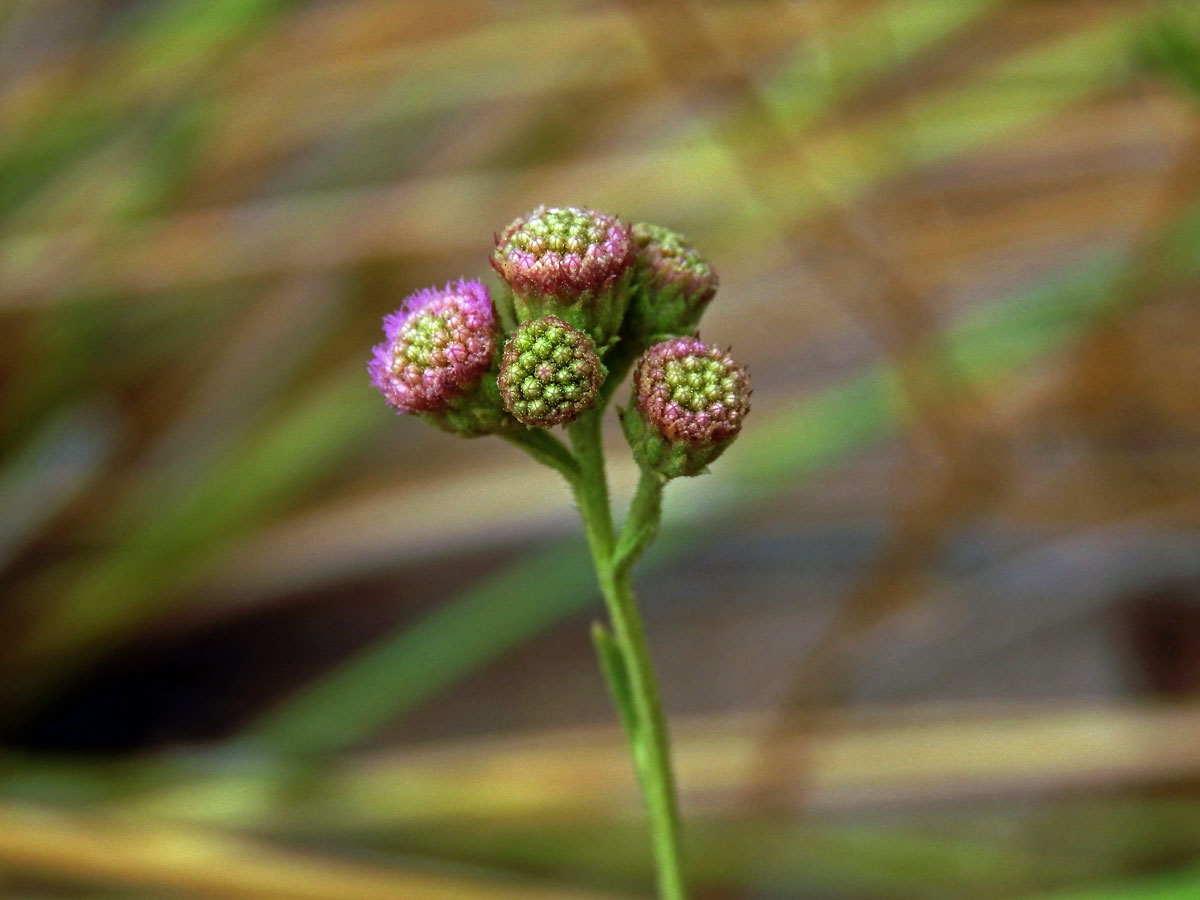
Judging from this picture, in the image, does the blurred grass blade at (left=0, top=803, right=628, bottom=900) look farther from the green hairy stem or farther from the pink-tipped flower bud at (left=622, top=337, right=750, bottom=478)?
the pink-tipped flower bud at (left=622, top=337, right=750, bottom=478)

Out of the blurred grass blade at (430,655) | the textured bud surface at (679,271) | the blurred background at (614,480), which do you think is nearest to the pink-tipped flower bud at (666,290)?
the textured bud surface at (679,271)

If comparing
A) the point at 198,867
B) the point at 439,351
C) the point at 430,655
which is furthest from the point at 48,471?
the point at 439,351

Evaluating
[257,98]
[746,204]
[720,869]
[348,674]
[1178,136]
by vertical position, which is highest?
[257,98]

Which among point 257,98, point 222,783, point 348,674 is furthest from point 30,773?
point 257,98

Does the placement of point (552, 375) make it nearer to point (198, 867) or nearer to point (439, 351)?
point (439, 351)

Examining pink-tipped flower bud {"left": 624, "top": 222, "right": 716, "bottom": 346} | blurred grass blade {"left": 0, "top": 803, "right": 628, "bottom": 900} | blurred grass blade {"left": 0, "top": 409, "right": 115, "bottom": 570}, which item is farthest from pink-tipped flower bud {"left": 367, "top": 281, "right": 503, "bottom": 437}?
blurred grass blade {"left": 0, "top": 409, "right": 115, "bottom": 570}

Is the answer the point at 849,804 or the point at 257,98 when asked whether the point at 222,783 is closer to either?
the point at 849,804

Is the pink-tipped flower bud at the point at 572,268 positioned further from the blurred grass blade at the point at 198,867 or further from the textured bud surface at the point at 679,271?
the blurred grass blade at the point at 198,867

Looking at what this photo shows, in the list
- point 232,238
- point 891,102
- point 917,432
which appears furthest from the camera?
point 891,102
